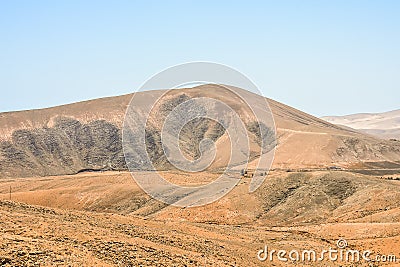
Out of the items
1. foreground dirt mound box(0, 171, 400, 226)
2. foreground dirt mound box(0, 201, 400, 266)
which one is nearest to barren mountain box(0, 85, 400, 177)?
foreground dirt mound box(0, 171, 400, 226)

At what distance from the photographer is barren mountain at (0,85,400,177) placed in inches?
6019

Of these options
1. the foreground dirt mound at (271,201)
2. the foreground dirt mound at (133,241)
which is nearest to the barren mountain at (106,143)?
the foreground dirt mound at (271,201)

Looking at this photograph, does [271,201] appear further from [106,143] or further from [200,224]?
[106,143]

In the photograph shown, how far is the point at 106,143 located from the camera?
18038cm

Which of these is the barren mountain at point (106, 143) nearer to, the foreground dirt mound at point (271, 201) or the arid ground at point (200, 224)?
the foreground dirt mound at point (271, 201)

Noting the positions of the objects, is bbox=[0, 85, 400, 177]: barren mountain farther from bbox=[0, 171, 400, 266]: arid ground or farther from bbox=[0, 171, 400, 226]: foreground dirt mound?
bbox=[0, 171, 400, 266]: arid ground

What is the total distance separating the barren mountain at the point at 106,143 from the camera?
153 meters

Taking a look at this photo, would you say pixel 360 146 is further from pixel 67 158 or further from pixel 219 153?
pixel 67 158

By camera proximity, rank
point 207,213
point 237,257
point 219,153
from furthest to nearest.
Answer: point 219,153 < point 207,213 < point 237,257

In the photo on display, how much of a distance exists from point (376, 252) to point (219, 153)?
121803 millimetres

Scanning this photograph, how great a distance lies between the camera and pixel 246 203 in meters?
78.1

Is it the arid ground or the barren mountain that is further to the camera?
the barren mountain

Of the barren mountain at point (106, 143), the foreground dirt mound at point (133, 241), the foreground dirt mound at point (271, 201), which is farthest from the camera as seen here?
the barren mountain at point (106, 143)

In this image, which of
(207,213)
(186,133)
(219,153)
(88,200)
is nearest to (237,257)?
(207,213)
